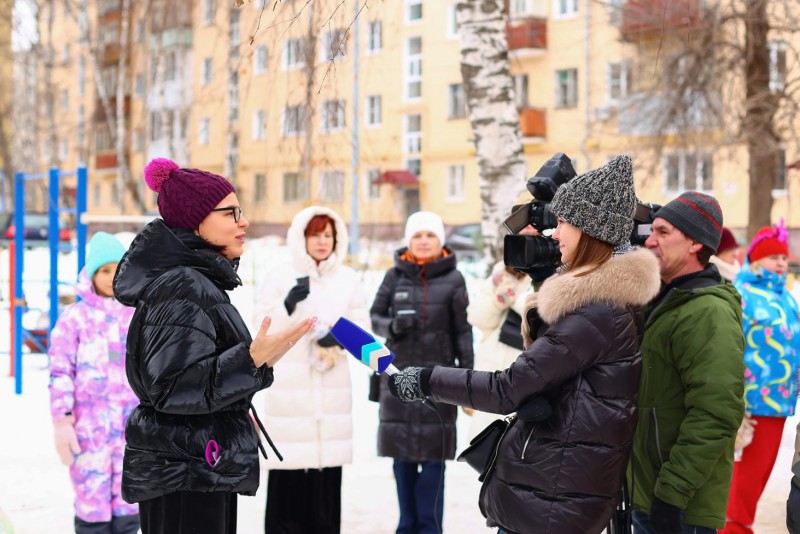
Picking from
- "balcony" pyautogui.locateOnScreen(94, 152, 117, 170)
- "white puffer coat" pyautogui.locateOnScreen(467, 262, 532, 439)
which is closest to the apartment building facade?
"balcony" pyautogui.locateOnScreen(94, 152, 117, 170)

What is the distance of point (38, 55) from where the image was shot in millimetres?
24281

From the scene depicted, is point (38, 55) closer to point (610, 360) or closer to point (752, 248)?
point (752, 248)

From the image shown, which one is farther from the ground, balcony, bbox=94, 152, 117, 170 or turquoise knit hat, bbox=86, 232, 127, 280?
balcony, bbox=94, 152, 117, 170

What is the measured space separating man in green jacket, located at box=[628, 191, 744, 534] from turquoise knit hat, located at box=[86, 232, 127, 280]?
2351mm

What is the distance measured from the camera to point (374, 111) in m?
32.9

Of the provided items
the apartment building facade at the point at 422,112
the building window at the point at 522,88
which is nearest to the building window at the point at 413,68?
the apartment building facade at the point at 422,112

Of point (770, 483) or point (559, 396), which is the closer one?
point (559, 396)

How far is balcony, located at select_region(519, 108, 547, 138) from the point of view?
27.8 meters

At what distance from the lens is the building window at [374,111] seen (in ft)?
107

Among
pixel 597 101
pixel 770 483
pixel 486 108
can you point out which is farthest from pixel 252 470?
pixel 597 101

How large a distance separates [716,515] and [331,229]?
100 inches

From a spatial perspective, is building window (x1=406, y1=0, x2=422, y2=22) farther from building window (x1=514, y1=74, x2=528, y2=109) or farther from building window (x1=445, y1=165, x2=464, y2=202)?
building window (x1=445, y1=165, x2=464, y2=202)

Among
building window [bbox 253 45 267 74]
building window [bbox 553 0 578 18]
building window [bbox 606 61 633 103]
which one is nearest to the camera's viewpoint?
building window [bbox 253 45 267 74]

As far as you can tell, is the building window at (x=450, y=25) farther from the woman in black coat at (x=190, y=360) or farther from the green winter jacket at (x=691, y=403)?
the woman in black coat at (x=190, y=360)
